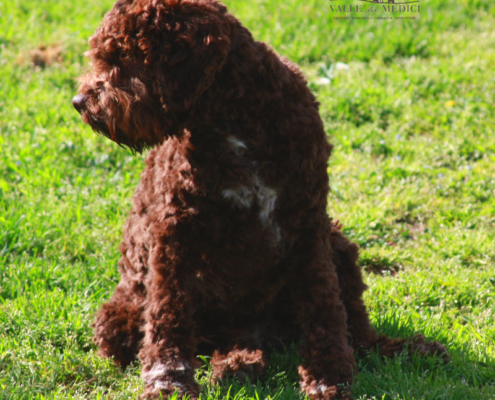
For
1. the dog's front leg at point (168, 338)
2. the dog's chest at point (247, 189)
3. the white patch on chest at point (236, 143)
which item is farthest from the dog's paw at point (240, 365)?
the white patch on chest at point (236, 143)

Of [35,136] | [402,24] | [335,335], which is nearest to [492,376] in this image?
[335,335]

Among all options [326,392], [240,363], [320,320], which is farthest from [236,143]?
[326,392]

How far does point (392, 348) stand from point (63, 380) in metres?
1.88

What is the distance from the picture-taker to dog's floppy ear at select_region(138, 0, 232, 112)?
2.96 metres

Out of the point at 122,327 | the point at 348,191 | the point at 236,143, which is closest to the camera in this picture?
the point at 236,143

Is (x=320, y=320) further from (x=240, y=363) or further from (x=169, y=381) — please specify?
(x=169, y=381)

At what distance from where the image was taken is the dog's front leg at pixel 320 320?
11.3 feet

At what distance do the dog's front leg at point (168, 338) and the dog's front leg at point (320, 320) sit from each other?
60 cm

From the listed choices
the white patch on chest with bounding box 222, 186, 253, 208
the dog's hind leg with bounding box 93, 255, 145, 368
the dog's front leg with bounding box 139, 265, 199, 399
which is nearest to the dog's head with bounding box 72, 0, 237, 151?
the white patch on chest with bounding box 222, 186, 253, 208

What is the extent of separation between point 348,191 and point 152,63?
2884 mm

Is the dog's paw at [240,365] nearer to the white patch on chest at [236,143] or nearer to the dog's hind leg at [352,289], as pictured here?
the dog's hind leg at [352,289]

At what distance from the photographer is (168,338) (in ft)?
11.2

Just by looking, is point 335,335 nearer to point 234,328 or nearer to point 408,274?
point 234,328

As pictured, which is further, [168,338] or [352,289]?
[352,289]
